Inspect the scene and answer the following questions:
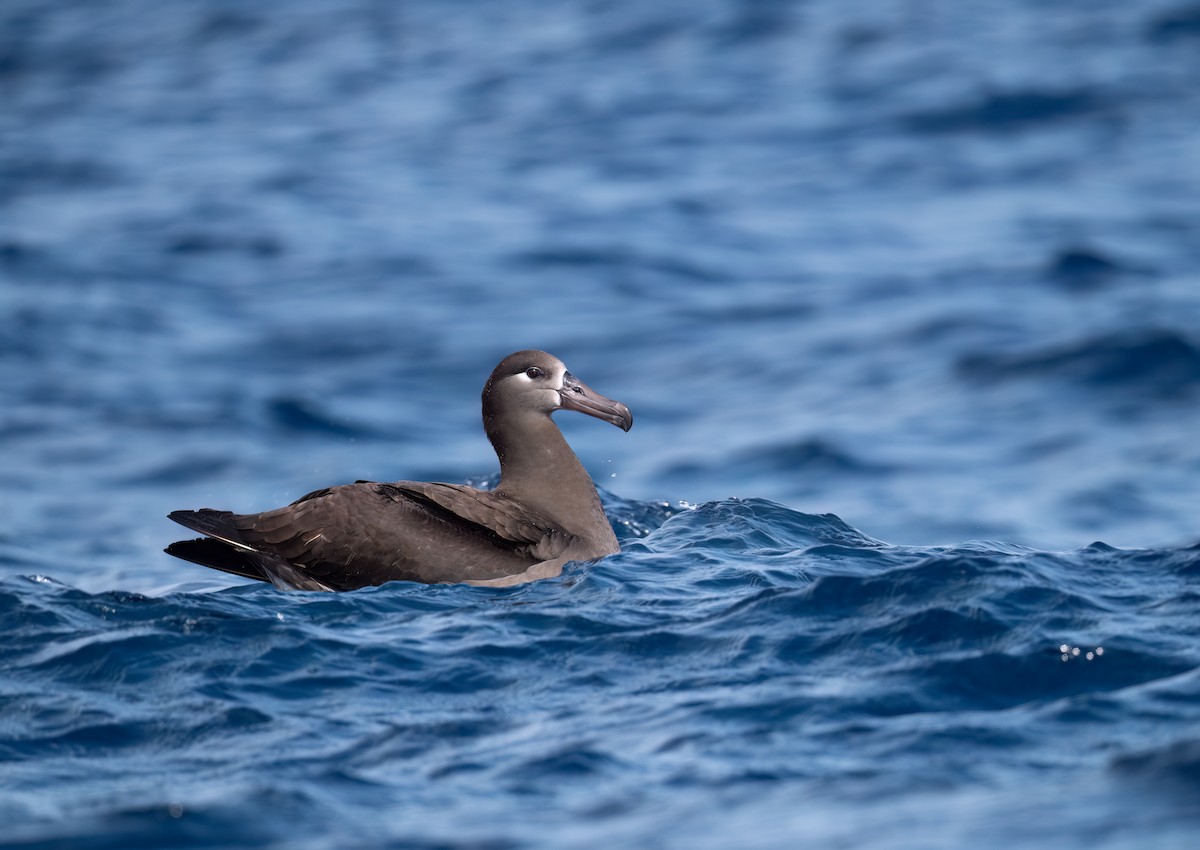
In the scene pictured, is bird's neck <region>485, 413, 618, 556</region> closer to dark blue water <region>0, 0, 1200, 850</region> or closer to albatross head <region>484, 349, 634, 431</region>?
albatross head <region>484, 349, 634, 431</region>

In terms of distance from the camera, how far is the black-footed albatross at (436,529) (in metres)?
9.56

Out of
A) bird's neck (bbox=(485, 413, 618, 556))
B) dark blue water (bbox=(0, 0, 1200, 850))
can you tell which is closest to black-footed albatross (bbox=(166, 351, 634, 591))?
bird's neck (bbox=(485, 413, 618, 556))

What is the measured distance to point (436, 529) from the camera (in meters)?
9.61

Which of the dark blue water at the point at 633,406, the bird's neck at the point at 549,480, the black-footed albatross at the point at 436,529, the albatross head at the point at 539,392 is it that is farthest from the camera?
the albatross head at the point at 539,392

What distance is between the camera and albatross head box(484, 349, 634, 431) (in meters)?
10.5

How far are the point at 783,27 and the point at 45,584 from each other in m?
24.2

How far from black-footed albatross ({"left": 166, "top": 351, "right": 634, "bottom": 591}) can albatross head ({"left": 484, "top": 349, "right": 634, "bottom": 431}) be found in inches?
0.6

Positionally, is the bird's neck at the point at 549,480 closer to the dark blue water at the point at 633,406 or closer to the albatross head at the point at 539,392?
the albatross head at the point at 539,392

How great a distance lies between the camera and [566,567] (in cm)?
969

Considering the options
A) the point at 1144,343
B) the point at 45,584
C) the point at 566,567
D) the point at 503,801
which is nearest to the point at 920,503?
the point at 1144,343

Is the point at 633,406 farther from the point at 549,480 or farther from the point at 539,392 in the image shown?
the point at 549,480

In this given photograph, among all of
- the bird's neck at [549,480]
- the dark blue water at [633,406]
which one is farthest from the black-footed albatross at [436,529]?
the dark blue water at [633,406]

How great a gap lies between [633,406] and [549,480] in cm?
761

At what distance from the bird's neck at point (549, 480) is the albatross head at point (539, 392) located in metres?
0.10
